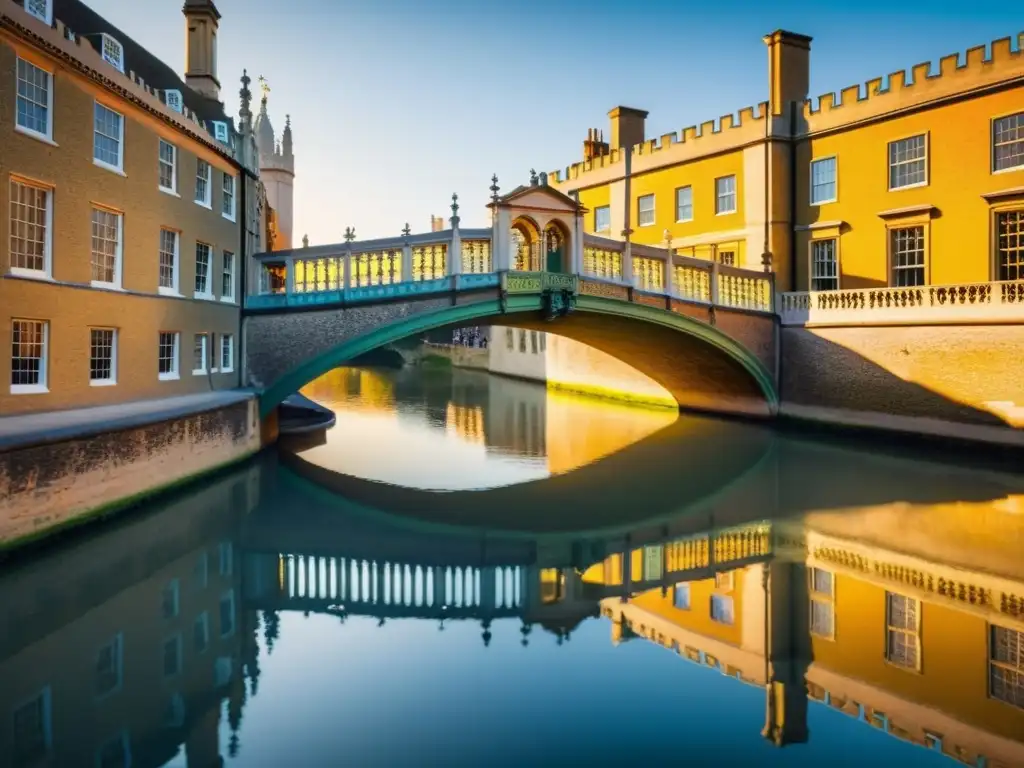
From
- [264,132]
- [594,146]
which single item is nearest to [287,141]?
[264,132]

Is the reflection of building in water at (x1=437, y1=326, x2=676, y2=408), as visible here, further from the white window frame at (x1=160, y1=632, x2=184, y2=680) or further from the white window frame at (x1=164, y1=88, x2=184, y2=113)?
the white window frame at (x1=160, y1=632, x2=184, y2=680)

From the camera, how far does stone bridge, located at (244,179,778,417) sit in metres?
18.2

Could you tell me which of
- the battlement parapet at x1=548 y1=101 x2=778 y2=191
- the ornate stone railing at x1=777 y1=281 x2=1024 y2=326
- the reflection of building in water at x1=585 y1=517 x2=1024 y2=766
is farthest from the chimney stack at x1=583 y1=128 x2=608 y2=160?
the reflection of building in water at x1=585 y1=517 x2=1024 y2=766

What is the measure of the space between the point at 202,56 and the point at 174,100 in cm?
690

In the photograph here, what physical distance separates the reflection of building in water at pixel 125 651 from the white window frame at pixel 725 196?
65.2 ft

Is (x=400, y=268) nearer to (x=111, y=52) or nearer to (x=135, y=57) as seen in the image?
(x=111, y=52)

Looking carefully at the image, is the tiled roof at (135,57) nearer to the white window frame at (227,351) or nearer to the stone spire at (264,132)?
the white window frame at (227,351)

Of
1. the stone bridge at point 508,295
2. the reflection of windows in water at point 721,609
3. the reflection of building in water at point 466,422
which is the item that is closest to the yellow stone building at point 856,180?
the stone bridge at point 508,295

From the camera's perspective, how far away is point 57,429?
1034cm

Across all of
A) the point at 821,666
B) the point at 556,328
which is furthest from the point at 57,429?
the point at 556,328

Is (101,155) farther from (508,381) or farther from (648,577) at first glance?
(508,381)

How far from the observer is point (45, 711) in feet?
21.1

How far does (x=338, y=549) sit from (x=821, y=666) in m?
6.61

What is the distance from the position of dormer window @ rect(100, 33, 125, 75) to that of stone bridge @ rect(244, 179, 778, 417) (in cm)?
527
